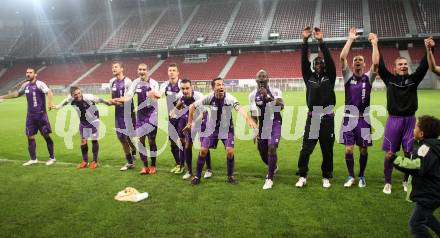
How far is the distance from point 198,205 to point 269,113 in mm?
2509

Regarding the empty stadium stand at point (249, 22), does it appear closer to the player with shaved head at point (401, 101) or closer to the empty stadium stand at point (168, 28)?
the empty stadium stand at point (168, 28)

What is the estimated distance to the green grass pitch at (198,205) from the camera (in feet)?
17.4

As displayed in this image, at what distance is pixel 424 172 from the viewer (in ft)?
13.3

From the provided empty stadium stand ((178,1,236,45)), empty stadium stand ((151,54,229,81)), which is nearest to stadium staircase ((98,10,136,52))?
empty stadium stand ((151,54,229,81))

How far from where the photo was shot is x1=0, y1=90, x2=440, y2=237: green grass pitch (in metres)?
5.30

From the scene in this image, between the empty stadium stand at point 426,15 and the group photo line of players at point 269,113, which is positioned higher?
the empty stadium stand at point 426,15

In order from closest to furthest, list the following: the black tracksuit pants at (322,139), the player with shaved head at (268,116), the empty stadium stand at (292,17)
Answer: the black tracksuit pants at (322,139) → the player with shaved head at (268,116) → the empty stadium stand at (292,17)

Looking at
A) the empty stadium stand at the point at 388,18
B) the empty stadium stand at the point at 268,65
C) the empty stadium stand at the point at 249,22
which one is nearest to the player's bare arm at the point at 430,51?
the empty stadium stand at the point at 268,65

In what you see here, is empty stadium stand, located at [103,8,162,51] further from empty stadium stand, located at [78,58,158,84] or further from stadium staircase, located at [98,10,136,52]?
empty stadium stand, located at [78,58,158,84]

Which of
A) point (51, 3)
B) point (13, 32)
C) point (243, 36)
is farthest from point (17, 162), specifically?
point (13, 32)

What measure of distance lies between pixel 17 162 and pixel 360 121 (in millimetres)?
8791

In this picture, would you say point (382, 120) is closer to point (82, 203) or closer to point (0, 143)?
point (82, 203)

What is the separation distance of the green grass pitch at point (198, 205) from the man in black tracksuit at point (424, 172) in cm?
85

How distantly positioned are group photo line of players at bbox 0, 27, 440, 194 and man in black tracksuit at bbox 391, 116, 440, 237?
120 centimetres
